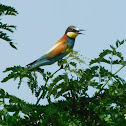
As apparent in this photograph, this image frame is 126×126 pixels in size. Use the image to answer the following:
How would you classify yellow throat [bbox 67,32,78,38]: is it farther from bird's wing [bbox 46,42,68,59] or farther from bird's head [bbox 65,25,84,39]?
bird's wing [bbox 46,42,68,59]

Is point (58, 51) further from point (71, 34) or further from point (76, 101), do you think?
point (76, 101)

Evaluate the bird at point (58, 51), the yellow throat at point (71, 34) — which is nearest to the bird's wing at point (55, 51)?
the bird at point (58, 51)

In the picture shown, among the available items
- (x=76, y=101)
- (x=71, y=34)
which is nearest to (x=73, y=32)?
(x=71, y=34)

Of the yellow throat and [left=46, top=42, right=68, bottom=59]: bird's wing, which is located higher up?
the yellow throat

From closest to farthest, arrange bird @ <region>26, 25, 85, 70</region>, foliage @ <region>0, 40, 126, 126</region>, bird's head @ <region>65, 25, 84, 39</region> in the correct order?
foliage @ <region>0, 40, 126, 126</region>, bird @ <region>26, 25, 85, 70</region>, bird's head @ <region>65, 25, 84, 39</region>

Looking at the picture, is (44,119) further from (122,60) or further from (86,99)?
(122,60)

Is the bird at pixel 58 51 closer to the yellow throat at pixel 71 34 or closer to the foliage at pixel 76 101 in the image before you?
the yellow throat at pixel 71 34

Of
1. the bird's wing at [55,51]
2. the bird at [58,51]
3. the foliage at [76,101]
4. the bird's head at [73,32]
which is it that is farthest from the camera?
the bird's head at [73,32]

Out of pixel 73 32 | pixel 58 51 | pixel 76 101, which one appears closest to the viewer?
pixel 76 101

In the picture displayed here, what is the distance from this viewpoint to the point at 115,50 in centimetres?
341

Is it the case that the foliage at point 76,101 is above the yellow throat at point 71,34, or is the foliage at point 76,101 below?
below

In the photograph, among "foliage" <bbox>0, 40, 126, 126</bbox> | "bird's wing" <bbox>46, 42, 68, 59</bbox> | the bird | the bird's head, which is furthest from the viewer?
the bird's head

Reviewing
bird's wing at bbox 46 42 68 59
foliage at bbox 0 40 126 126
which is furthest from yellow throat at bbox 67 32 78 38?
foliage at bbox 0 40 126 126

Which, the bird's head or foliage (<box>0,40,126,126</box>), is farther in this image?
the bird's head
